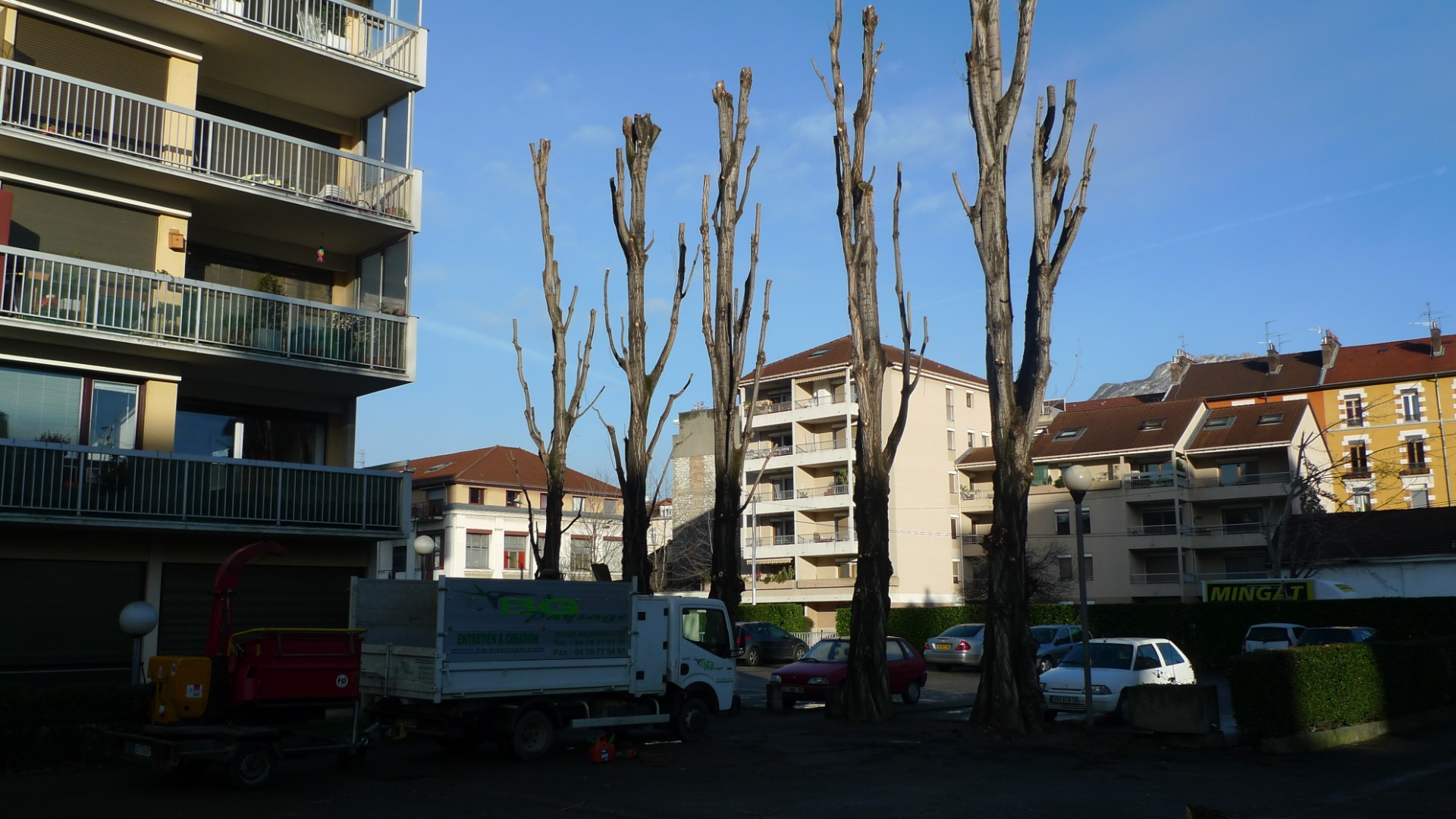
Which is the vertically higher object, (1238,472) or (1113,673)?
(1238,472)

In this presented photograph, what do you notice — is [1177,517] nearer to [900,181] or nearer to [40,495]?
[900,181]

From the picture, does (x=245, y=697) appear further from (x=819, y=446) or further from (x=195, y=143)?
(x=819, y=446)

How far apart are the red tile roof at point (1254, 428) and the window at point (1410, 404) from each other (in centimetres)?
1310

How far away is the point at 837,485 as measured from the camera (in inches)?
2685

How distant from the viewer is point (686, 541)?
252 feet

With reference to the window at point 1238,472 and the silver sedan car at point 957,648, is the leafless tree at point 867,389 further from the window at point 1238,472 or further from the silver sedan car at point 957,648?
the window at point 1238,472

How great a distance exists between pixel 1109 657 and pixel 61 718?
16.5 meters

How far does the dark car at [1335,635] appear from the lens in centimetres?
2895

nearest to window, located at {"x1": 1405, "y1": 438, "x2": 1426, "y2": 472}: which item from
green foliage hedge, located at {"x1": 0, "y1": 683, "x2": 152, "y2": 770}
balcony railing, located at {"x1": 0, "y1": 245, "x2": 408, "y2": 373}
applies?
balcony railing, located at {"x1": 0, "y1": 245, "x2": 408, "y2": 373}

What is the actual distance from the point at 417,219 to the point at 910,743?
12.6 m

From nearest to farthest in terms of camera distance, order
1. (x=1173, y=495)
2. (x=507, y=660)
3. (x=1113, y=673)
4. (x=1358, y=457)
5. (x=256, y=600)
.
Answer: (x=507, y=660) → (x=256, y=600) → (x=1113, y=673) → (x=1173, y=495) → (x=1358, y=457)

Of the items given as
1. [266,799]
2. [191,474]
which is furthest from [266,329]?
[266,799]

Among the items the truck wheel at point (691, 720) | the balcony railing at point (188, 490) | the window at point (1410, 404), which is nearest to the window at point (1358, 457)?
the window at point (1410, 404)

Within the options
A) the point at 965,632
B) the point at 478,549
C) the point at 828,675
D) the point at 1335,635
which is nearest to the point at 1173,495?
the point at 965,632
